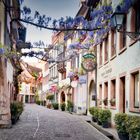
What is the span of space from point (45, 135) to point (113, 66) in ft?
23.2

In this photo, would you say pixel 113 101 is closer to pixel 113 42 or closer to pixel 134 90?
pixel 113 42

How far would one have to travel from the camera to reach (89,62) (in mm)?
31812

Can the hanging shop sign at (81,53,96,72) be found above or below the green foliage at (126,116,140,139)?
above

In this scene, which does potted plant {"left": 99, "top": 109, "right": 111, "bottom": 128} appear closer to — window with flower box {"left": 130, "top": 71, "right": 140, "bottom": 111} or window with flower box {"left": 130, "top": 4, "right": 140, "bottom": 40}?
window with flower box {"left": 130, "top": 71, "right": 140, "bottom": 111}

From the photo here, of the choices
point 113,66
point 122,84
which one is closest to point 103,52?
point 113,66

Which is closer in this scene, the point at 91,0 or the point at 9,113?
the point at 9,113

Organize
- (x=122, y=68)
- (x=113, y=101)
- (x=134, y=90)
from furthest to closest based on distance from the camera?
(x=113, y=101) < (x=122, y=68) < (x=134, y=90)

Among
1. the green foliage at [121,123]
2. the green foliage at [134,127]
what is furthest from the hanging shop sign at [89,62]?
the green foliage at [134,127]

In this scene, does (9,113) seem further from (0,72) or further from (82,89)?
(82,89)

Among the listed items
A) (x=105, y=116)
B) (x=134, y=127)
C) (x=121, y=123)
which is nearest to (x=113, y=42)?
(x=105, y=116)

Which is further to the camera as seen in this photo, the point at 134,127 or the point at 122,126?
the point at 122,126

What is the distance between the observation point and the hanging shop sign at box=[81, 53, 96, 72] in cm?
3158

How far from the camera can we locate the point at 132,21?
1970 cm

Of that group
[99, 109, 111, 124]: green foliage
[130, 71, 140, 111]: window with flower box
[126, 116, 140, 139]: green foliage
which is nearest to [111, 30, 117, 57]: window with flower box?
[99, 109, 111, 124]: green foliage
